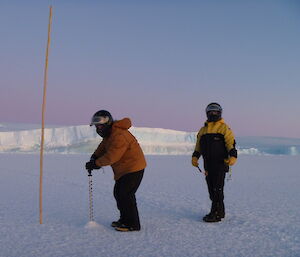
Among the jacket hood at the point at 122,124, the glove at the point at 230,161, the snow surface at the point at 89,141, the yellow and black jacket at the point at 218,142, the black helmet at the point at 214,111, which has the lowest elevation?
the snow surface at the point at 89,141

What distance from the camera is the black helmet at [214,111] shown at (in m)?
4.04

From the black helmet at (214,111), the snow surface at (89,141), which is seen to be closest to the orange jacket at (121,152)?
the black helmet at (214,111)

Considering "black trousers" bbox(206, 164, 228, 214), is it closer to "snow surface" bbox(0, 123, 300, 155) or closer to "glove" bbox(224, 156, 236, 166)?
"glove" bbox(224, 156, 236, 166)

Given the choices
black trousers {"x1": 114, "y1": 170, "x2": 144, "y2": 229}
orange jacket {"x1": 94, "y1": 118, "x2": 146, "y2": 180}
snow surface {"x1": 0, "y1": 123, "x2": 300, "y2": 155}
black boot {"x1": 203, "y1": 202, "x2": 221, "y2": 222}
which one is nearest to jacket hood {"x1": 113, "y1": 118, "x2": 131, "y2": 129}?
orange jacket {"x1": 94, "y1": 118, "x2": 146, "y2": 180}


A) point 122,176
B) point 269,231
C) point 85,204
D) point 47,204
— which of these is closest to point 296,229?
point 269,231

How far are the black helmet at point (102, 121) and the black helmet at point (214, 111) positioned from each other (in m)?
1.12

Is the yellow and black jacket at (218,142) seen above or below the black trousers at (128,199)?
above

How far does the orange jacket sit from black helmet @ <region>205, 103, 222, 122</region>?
94 centimetres

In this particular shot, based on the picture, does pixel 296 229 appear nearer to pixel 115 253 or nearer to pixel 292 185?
pixel 115 253

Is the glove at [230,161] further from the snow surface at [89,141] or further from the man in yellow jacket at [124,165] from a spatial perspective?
the snow surface at [89,141]

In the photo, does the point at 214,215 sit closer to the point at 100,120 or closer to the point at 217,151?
the point at 217,151

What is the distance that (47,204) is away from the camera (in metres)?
5.11

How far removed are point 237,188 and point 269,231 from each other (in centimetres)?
368

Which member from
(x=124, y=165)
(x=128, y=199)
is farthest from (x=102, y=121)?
(x=128, y=199)
